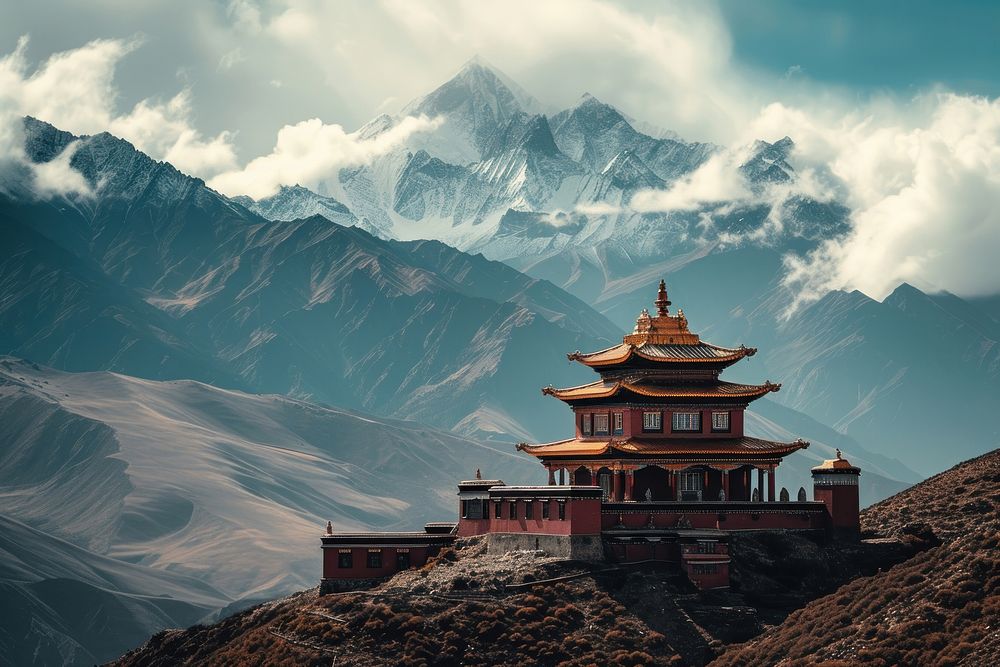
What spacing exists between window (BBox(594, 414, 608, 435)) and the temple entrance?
4085mm

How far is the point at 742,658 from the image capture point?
88125mm

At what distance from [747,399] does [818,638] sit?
79.6 ft

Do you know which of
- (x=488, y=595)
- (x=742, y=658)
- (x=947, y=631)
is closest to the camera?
(x=947, y=631)

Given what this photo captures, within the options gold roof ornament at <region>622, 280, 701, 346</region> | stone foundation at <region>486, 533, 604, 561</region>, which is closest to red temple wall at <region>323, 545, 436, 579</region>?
stone foundation at <region>486, 533, 604, 561</region>

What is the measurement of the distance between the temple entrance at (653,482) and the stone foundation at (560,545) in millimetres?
8878

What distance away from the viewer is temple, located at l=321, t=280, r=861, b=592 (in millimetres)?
98000

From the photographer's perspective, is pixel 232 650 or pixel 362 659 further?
pixel 232 650

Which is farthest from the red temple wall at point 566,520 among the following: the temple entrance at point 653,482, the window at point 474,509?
the temple entrance at point 653,482

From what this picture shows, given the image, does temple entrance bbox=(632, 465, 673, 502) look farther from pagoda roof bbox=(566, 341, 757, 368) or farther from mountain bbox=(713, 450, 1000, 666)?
mountain bbox=(713, 450, 1000, 666)

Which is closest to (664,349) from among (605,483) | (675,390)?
(675,390)

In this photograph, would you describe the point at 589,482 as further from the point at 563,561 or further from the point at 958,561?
the point at 958,561

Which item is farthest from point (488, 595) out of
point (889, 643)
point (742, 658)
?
point (889, 643)

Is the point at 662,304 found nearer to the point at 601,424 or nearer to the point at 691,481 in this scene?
the point at 601,424

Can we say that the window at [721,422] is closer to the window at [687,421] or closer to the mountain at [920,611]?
the window at [687,421]
